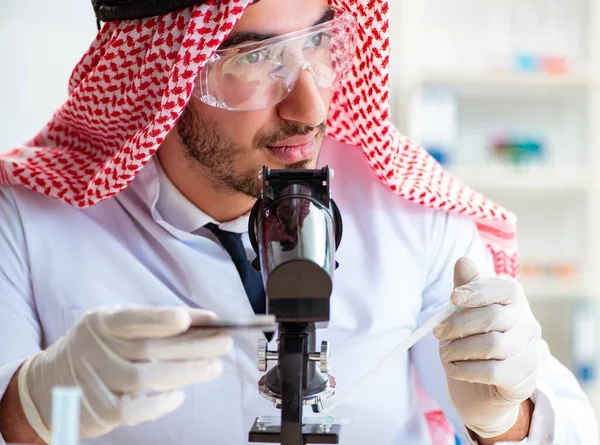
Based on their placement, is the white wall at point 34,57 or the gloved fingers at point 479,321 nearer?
the gloved fingers at point 479,321

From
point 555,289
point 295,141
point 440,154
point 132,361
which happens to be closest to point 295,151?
point 295,141

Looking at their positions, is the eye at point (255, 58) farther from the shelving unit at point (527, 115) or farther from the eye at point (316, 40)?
the shelving unit at point (527, 115)

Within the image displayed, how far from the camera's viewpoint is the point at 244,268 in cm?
150

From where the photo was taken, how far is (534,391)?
1391 millimetres

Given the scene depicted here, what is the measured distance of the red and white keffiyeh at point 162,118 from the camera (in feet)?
4.37

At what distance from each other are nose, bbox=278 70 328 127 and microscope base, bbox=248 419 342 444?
57 cm

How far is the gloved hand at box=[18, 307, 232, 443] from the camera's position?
38.3 inches

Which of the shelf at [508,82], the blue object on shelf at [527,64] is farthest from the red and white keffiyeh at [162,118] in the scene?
the blue object on shelf at [527,64]

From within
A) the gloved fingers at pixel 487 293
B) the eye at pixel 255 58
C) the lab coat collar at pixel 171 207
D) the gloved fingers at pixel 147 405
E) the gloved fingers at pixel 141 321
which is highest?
the eye at pixel 255 58

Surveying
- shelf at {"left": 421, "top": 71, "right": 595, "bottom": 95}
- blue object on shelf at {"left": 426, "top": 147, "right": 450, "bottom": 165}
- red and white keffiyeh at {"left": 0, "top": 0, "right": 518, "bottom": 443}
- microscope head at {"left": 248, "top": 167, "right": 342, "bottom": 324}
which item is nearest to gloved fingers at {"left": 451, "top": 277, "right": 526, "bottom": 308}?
microscope head at {"left": 248, "top": 167, "right": 342, "bottom": 324}

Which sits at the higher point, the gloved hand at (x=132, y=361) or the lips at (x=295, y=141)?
the lips at (x=295, y=141)

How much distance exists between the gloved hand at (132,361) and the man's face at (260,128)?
0.48 m

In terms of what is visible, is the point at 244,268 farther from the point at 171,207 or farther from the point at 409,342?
the point at 409,342

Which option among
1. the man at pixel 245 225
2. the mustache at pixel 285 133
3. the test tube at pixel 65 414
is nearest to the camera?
the test tube at pixel 65 414
